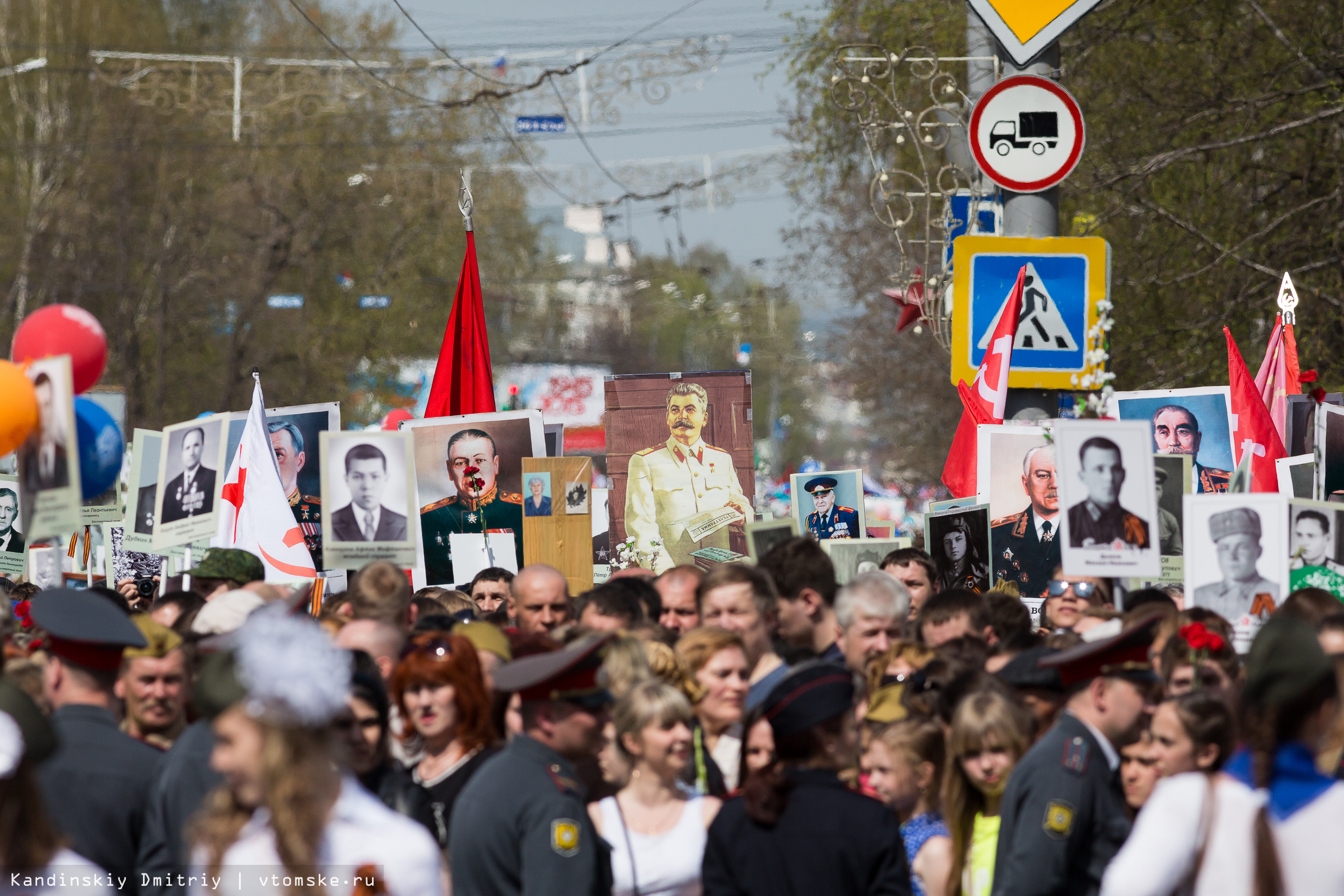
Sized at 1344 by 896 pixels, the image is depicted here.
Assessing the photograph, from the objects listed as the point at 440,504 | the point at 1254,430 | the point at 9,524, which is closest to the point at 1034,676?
the point at 1254,430

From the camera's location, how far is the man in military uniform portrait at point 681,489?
33.2ft

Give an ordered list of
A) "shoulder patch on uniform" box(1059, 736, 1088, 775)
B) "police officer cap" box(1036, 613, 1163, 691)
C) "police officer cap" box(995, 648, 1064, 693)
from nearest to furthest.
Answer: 1. "shoulder patch on uniform" box(1059, 736, 1088, 775)
2. "police officer cap" box(1036, 613, 1163, 691)
3. "police officer cap" box(995, 648, 1064, 693)

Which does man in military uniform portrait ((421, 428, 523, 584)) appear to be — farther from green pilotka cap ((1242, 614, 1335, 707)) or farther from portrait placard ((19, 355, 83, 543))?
green pilotka cap ((1242, 614, 1335, 707))

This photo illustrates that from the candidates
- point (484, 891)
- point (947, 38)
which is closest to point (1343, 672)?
point (484, 891)

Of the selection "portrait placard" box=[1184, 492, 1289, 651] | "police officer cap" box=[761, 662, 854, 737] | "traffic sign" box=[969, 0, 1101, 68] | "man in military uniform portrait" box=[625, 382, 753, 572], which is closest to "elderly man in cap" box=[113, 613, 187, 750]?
"police officer cap" box=[761, 662, 854, 737]

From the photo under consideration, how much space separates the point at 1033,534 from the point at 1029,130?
2.25 m

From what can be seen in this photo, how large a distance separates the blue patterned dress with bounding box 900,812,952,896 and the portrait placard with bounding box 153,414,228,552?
170 inches

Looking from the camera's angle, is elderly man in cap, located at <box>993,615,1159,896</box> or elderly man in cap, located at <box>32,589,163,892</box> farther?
elderly man in cap, located at <box>32,589,163,892</box>

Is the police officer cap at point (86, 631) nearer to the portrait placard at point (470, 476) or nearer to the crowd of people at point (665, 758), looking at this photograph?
the crowd of people at point (665, 758)

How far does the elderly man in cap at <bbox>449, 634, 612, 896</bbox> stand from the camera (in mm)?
3883

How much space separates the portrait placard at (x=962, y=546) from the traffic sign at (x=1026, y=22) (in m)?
2.52

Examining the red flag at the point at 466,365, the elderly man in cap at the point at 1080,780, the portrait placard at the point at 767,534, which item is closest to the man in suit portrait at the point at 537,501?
the portrait placard at the point at 767,534

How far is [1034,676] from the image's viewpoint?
491cm

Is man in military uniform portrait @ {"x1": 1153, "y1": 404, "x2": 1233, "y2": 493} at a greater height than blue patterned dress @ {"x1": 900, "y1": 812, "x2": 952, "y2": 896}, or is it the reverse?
man in military uniform portrait @ {"x1": 1153, "y1": 404, "x2": 1233, "y2": 493}
